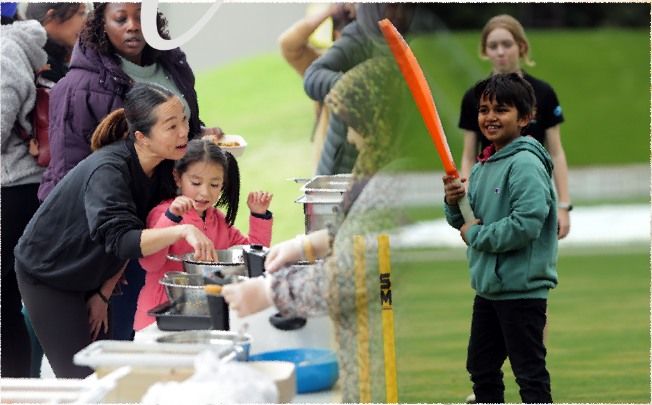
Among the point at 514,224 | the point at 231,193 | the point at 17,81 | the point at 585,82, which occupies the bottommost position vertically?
the point at 514,224

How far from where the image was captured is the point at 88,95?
388cm

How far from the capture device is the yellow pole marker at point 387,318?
3182mm

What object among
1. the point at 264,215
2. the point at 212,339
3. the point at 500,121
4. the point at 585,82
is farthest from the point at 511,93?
the point at 585,82

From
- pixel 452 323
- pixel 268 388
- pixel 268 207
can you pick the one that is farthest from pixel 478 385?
pixel 452 323

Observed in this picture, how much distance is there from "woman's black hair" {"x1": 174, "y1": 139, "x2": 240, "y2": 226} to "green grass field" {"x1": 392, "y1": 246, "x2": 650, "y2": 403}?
0.53 metres

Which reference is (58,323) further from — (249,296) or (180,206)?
(249,296)

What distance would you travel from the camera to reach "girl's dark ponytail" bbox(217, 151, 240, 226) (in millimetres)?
3781

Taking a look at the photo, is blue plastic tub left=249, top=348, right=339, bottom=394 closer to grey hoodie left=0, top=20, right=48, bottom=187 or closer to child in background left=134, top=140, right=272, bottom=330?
child in background left=134, top=140, right=272, bottom=330

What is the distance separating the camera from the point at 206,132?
3893 mm

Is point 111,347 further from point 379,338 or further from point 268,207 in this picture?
point 268,207

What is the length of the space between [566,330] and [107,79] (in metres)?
3.93

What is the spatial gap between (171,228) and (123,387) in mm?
714

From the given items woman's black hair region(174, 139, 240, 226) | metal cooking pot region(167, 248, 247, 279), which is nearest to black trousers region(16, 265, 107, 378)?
metal cooking pot region(167, 248, 247, 279)

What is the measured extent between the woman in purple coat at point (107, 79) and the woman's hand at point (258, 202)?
9.1 inches
